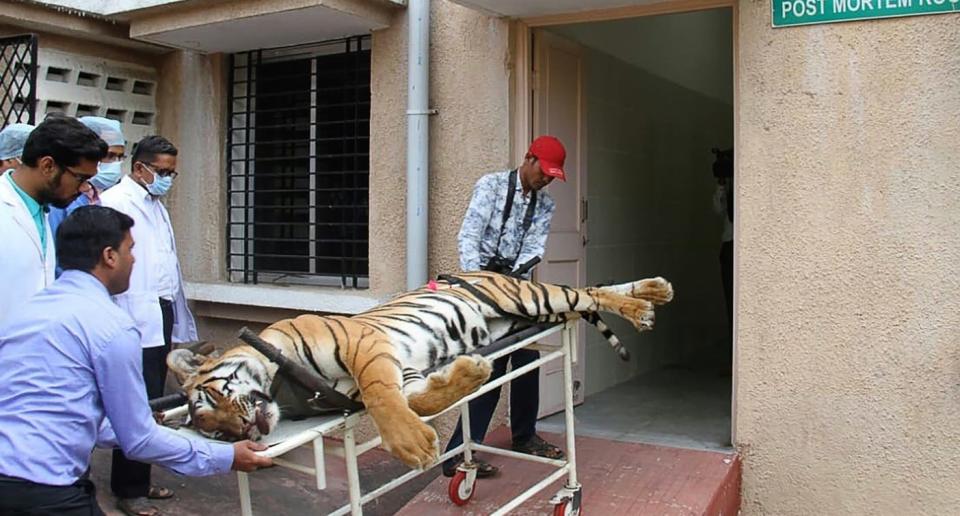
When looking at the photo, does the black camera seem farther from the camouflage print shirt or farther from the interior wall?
the interior wall

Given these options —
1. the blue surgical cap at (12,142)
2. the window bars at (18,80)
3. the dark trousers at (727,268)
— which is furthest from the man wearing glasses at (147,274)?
the dark trousers at (727,268)

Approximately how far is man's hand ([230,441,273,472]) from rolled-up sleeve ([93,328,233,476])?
0.02 metres

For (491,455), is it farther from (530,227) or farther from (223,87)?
(223,87)

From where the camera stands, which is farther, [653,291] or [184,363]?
[653,291]

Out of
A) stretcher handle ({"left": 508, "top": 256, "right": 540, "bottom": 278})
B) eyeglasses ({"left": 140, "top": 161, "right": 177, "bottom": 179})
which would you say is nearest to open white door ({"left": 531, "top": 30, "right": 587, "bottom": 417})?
stretcher handle ({"left": 508, "top": 256, "right": 540, "bottom": 278})

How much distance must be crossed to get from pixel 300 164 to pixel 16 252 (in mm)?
3153

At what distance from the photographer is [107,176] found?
4.63 m

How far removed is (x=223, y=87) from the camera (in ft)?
20.4

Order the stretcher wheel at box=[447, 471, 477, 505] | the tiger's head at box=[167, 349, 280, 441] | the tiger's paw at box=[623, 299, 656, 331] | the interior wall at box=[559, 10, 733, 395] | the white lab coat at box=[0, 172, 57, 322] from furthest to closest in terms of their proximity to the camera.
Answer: the interior wall at box=[559, 10, 733, 395], the stretcher wheel at box=[447, 471, 477, 505], the tiger's paw at box=[623, 299, 656, 331], the white lab coat at box=[0, 172, 57, 322], the tiger's head at box=[167, 349, 280, 441]

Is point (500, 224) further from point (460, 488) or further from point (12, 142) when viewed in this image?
point (12, 142)

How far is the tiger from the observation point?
270cm

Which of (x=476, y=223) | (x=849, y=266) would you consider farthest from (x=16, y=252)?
(x=849, y=266)

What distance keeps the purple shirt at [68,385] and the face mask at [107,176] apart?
2.39 metres

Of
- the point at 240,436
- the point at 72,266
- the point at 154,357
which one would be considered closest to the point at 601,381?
the point at 154,357
